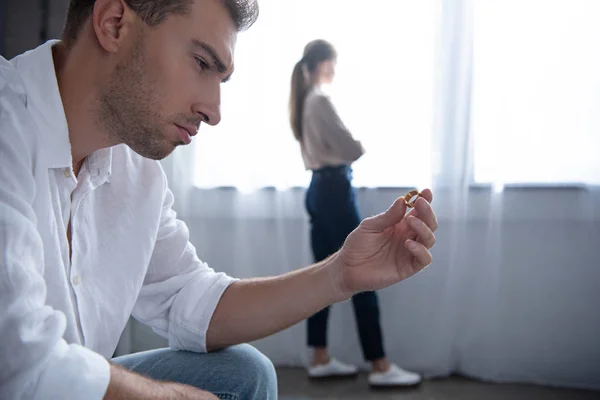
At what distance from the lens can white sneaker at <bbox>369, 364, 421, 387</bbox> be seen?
207cm

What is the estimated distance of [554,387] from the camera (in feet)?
6.83

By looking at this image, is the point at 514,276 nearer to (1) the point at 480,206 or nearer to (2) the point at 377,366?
(1) the point at 480,206

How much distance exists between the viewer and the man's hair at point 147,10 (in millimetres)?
848

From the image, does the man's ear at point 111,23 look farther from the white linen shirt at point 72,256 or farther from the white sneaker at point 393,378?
the white sneaker at point 393,378

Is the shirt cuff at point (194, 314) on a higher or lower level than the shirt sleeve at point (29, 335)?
lower

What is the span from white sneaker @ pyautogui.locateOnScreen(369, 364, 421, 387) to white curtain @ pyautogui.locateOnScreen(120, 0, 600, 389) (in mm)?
154

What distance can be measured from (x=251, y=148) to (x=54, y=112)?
1703 millimetres

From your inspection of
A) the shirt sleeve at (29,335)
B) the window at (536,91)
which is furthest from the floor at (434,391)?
the shirt sleeve at (29,335)

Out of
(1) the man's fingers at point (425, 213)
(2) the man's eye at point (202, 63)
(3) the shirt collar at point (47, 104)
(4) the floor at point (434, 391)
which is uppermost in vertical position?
(2) the man's eye at point (202, 63)

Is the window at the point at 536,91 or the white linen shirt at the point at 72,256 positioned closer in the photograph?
the white linen shirt at the point at 72,256

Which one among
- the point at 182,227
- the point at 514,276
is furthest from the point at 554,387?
the point at 182,227

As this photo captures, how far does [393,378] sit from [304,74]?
4.20ft

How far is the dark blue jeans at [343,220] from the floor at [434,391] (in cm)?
15

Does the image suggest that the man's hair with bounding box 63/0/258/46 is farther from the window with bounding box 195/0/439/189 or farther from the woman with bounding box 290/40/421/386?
the window with bounding box 195/0/439/189
